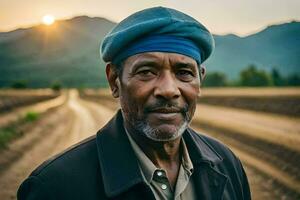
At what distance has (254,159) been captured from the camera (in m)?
9.12

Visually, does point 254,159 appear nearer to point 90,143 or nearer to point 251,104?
point 90,143

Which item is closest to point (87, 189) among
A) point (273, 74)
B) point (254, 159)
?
point (254, 159)

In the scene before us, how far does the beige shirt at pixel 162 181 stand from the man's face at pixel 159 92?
4.3 inches

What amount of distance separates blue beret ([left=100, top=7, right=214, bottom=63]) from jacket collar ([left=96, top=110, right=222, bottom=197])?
0.36 m

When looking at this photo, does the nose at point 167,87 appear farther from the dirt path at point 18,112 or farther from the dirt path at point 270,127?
the dirt path at point 18,112

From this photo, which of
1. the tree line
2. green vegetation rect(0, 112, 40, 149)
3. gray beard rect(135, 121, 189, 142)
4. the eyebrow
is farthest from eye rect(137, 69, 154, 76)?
the tree line

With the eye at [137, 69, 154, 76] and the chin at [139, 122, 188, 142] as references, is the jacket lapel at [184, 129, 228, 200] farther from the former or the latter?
the eye at [137, 69, 154, 76]

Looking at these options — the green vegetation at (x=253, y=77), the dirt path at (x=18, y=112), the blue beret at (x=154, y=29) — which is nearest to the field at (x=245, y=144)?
the dirt path at (x=18, y=112)

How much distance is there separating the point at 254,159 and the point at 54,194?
7.87 meters

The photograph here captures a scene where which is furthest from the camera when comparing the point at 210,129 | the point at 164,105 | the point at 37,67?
the point at 37,67

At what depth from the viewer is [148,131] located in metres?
1.99

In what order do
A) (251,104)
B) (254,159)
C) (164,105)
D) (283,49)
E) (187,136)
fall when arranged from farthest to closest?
(283,49)
(251,104)
(254,159)
(187,136)
(164,105)

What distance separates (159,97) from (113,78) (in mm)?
358

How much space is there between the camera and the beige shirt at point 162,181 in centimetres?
193
